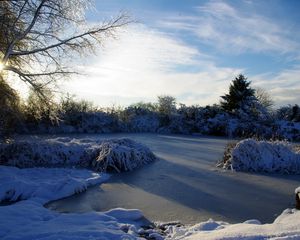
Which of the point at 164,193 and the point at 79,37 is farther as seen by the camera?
the point at 79,37

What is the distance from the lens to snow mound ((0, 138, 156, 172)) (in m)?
10.5

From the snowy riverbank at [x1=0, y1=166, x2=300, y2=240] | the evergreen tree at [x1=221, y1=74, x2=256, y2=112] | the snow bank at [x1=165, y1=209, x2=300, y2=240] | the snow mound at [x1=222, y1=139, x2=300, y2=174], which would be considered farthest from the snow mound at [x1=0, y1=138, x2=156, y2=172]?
the evergreen tree at [x1=221, y1=74, x2=256, y2=112]

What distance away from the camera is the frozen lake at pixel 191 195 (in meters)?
6.24

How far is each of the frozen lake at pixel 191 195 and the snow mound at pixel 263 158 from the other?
1.75 ft

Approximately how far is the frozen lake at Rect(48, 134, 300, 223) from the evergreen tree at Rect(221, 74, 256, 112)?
20.4 m

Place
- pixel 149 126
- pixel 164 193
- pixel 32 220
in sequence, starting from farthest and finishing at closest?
pixel 149 126
pixel 164 193
pixel 32 220

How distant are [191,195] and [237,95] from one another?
958 inches

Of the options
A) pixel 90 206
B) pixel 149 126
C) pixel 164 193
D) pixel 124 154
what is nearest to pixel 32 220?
pixel 90 206

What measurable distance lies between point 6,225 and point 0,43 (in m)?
5.92

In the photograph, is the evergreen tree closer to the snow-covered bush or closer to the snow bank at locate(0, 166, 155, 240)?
the snow-covered bush

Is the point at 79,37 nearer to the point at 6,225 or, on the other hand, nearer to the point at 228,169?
the point at 228,169

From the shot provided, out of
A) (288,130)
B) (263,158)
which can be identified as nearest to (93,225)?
(263,158)

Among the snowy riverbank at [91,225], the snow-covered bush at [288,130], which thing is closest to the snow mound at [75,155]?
the snowy riverbank at [91,225]

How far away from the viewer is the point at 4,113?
10.7 metres
